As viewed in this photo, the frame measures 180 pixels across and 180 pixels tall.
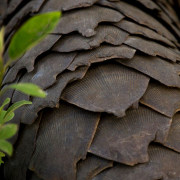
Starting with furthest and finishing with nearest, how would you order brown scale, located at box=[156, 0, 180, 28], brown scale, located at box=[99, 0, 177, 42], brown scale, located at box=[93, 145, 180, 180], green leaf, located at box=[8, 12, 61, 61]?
brown scale, located at box=[156, 0, 180, 28]
brown scale, located at box=[99, 0, 177, 42]
brown scale, located at box=[93, 145, 180, 180]
green leaf, located at box=[8, 12, 61, 61]

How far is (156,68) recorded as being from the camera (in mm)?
684

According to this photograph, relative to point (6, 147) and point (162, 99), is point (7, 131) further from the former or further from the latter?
point (162, 99)

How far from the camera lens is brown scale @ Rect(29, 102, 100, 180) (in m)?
0.58

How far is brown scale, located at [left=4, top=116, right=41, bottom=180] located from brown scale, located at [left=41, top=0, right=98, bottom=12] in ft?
1.00

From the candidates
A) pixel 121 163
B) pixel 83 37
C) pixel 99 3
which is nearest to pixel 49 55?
pixel 83 37

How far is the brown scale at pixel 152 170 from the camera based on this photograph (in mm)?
567

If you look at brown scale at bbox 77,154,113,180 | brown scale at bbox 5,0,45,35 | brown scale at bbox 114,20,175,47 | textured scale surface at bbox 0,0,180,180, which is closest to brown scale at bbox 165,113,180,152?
textured scale surface at bbox 0,0,180,180

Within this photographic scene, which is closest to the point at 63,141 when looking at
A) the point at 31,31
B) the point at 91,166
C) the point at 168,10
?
the point at 91,166

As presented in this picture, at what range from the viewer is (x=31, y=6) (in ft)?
2.78

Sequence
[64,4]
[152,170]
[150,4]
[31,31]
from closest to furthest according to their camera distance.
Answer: [31,31]
[152,170]
[64,4]
[150,4]

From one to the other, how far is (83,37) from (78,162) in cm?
28

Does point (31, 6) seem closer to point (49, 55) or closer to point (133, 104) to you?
point (49, 55)

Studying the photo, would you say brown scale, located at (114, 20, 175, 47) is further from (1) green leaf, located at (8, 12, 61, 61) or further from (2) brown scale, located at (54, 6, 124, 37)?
(1) green leaf, located at (8, 12, 61, 61)

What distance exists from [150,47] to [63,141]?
0.30 m
